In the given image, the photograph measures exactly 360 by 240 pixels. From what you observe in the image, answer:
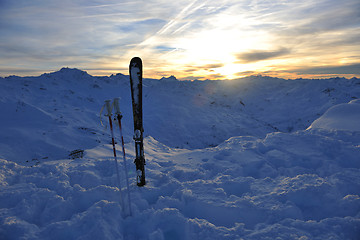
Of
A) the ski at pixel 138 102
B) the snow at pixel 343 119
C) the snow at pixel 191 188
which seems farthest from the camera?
the snow at pixel 343 119

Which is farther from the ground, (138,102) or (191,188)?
(138,102)

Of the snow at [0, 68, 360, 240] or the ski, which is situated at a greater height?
the ski

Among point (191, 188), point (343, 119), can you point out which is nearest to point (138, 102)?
point (191, 188)

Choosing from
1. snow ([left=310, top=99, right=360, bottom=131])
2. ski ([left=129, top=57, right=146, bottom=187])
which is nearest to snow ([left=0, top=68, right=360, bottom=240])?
snow ([left=310, top=99, right=360, bottom=131])

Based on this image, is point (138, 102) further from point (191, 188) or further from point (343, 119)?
point (343, 119)

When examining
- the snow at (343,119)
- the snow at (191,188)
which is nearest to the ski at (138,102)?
the snow at (191,188)

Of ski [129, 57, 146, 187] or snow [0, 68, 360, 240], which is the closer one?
snow [0, 68, 360, 240]

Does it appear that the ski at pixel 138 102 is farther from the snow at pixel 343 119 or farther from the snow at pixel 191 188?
the snow at pixel 343 119

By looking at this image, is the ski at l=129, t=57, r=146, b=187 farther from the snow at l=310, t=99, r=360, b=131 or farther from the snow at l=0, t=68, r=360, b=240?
the snow at l=310, t=99, r=360, b=131

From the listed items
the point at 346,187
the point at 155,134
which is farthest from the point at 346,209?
the point at 155,134

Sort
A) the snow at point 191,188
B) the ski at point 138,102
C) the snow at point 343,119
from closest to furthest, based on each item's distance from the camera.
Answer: the snow at point 191,188 < the ski at point 138,102 < the snow at point 343,119

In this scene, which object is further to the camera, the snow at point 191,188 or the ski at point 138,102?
the ski at point 138,102

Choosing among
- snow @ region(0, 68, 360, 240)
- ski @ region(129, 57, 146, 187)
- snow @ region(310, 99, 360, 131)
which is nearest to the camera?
snow @ region(0, 68, 360, 240)

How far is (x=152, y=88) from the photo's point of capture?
27578mm
